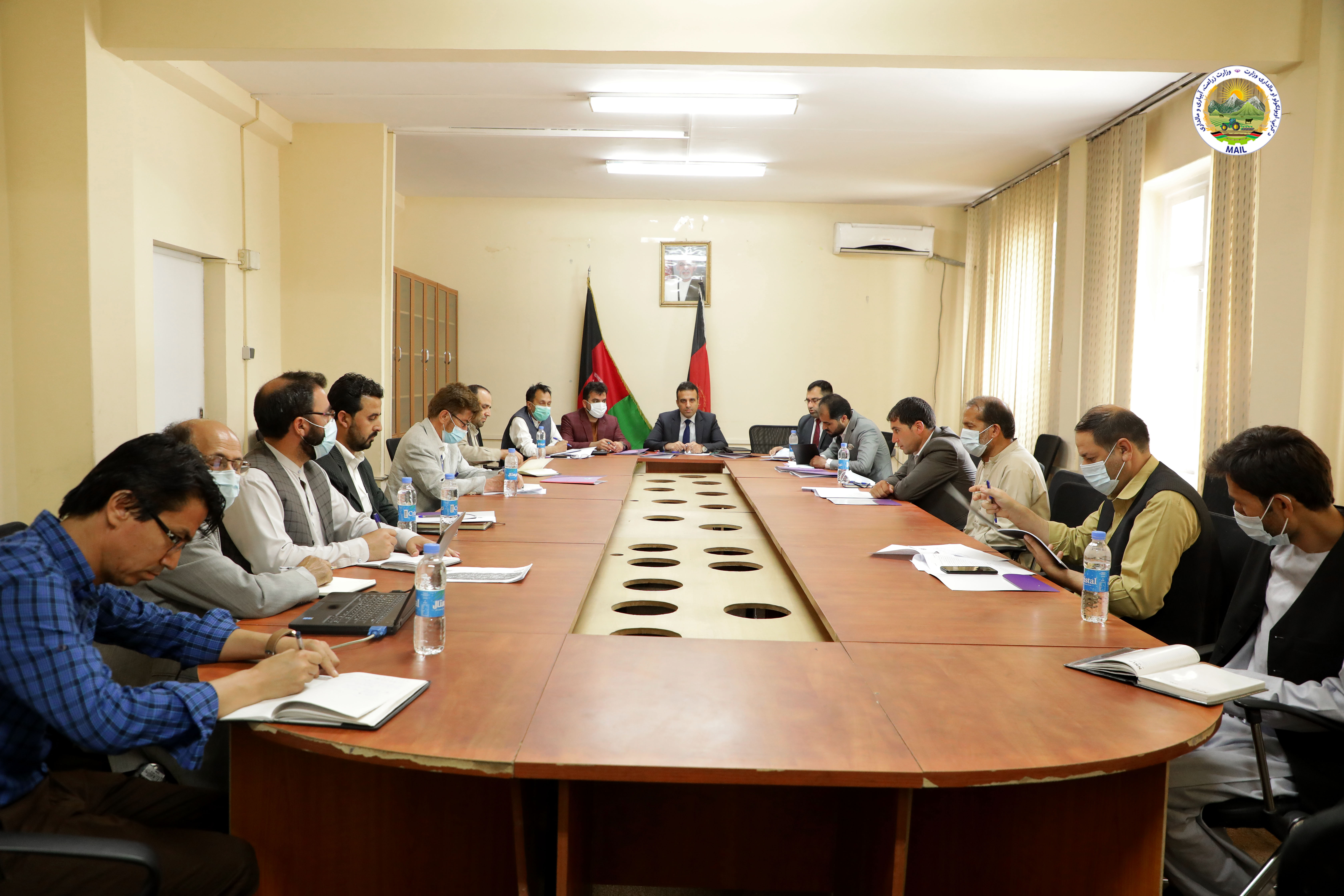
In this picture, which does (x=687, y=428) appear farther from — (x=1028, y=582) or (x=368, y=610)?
(x=368, y=610)

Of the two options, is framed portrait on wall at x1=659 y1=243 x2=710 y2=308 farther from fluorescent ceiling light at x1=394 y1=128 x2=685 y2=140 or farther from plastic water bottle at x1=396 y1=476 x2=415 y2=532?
plastic water bottle at x1=396 y1=476 x2=415 y2=532

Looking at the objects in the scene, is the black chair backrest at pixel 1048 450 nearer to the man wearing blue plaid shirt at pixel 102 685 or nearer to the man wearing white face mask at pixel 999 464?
the man wearing white face mask at pixel 999 464

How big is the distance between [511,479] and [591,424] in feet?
10.5

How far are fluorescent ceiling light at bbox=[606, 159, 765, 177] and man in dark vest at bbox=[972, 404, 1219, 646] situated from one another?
499cm

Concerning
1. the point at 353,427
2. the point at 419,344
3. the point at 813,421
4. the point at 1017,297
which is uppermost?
the point at 1017,297

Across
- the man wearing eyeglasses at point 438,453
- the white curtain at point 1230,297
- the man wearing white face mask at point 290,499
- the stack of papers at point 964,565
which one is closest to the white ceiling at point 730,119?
the white curtain at point 1230,297

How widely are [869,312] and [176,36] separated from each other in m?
6.54

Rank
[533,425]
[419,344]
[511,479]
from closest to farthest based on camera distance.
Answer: [511,479] < [533,425] < [419,344]

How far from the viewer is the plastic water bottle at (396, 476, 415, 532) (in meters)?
3.08

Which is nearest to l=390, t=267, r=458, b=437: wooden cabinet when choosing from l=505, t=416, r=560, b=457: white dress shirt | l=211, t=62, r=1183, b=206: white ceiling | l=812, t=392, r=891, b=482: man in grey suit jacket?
l=505, t=416, r=560, b=457: white dress shirt

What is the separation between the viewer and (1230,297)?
4734 millimetres

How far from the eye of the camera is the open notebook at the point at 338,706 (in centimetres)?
149

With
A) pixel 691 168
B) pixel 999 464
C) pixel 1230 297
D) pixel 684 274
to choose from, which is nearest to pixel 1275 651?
pixel 999 464

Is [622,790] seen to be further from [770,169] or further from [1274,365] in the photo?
[770,169]
